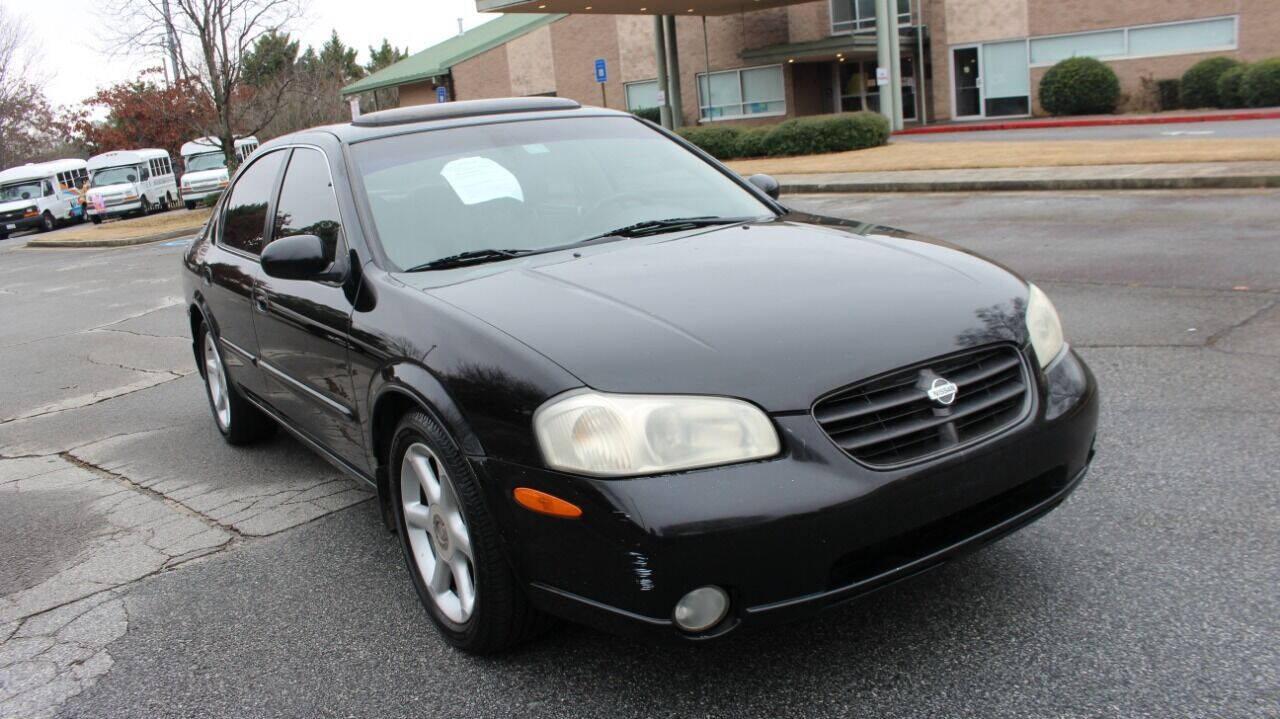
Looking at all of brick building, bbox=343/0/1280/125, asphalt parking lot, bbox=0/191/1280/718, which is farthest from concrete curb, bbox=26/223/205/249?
asphalt parking lot, bbox=0/191/1280/718

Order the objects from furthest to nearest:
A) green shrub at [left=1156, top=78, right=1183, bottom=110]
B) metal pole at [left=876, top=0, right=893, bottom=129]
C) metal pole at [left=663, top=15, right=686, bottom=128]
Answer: metal pole at [left=663, top=15, right=686, bottom=128], green shrub at [left=1156, top=78, right=1183, bottom=110], metal pole at [left=876, top=0, right=893, bottom=129]

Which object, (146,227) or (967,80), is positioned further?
(967,80)

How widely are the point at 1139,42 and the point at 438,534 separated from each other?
34.3m

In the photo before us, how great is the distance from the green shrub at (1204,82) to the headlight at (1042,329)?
30.5 m

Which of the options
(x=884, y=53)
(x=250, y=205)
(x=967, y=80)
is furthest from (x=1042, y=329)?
(x=967, y=80)

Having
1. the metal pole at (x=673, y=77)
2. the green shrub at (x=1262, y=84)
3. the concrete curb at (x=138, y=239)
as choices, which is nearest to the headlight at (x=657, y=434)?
the concrete curb at (x=138, y=239)

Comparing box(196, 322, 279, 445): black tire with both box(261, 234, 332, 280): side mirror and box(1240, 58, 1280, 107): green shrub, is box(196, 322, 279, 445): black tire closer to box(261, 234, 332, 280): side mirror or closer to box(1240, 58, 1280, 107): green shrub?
box(261, 234, 332, 280): side mirror

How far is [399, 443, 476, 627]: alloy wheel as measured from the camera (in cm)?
312

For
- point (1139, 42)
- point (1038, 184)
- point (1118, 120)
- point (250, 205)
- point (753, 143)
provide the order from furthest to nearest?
1. point (1139, 42)
2. point (1118, 120)
3. point (753, 143)
4. point (1038, 184)
5. point (250, 205)

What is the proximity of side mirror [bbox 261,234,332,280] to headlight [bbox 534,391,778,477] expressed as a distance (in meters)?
1.51

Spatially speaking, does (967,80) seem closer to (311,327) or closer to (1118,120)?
(1118,120)

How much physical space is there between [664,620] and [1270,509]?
2.38 metres

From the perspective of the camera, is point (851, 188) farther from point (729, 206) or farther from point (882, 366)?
point (882, 366)

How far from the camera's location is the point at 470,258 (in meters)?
3.71
